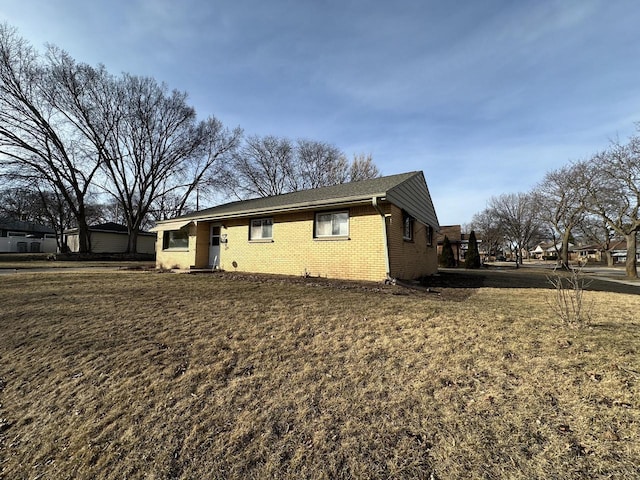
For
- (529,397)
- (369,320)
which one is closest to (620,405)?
(529,397)

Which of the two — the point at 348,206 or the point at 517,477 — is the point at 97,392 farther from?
the point at 348,206

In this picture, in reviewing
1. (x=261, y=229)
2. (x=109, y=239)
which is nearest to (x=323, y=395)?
(x=261, y=229)

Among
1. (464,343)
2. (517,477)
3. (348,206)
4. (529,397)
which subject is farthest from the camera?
(348,206)

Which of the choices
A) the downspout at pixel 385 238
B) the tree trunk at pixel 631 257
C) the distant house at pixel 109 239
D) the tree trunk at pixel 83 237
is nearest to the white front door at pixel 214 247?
the downspout at pixel 385 238

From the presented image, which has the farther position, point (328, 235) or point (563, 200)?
point (563, 200)

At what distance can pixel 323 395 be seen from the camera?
2914 millimetres

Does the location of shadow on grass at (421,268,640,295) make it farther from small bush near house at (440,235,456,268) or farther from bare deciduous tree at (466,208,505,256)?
bare deciduous tree at (466,208,505,256)

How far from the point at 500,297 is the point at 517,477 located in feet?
19.9

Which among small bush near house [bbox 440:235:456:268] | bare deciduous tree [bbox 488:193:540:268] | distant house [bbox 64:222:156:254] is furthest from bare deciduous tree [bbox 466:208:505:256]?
distant house [bbox 64:222:156:254]

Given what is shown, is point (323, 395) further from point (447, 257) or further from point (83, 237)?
point (83, 237)

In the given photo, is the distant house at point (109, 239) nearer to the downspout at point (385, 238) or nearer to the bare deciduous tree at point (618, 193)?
the downspout at point (385, 238)

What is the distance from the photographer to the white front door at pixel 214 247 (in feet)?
43.5

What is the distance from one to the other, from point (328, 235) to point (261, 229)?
331 cm

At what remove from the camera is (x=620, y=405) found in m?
2.46
